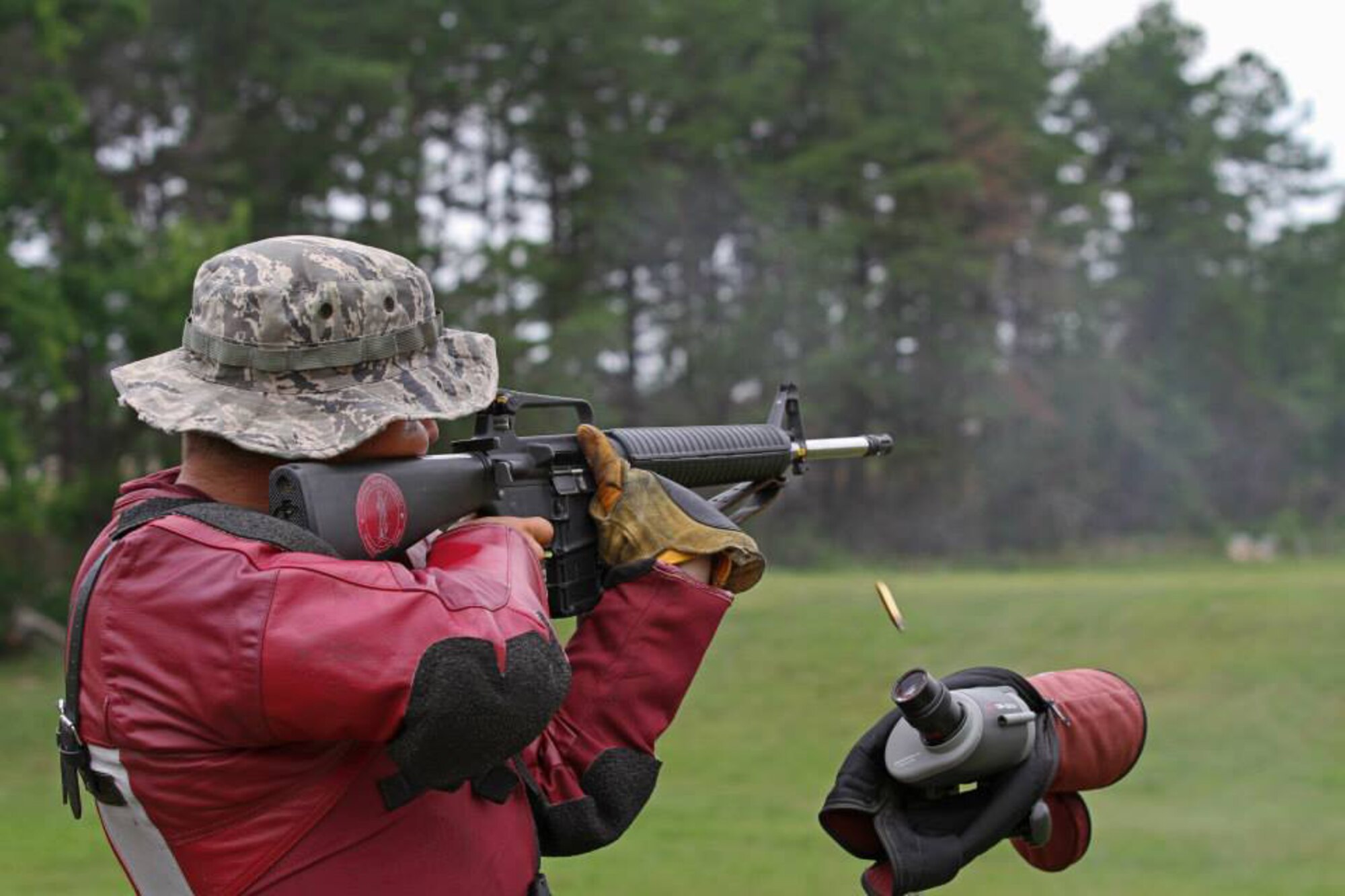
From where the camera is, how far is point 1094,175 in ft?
146

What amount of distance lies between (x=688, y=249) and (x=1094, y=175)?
15.8 meters

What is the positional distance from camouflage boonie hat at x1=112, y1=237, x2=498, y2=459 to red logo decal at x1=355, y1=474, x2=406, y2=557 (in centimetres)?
10

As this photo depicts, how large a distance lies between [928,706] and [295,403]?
3.37 feet

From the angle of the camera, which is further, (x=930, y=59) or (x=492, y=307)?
(x=930, y=59)

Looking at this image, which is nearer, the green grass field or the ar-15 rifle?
the ar-15 rifle

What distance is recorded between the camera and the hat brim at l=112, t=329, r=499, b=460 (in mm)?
2178

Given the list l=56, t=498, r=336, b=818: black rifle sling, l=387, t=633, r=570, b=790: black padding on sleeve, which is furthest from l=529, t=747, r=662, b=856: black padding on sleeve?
l=56, t=498, r=336, b=818: black rifle sling

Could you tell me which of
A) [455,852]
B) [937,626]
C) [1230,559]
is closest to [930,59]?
[1230,559]

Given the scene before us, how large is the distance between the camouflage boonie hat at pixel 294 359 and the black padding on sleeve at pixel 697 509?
1.54ft

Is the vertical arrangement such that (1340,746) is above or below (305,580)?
below

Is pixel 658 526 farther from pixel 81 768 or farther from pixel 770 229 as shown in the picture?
pixel 770 229

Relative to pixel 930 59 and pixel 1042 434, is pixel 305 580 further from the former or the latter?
pixel 1042 434

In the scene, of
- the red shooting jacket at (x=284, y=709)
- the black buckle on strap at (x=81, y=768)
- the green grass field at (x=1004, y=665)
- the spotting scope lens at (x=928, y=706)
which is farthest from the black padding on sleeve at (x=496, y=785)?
the green grass field at (x=1004, y=665)

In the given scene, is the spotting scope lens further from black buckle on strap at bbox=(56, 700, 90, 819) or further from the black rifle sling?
black buckle on strap at bbox=(56, 700, 90, 819)
